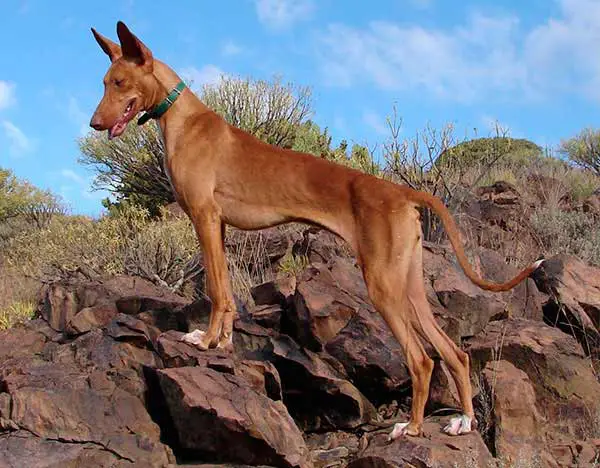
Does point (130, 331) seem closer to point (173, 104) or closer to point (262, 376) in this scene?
point (262, 376)

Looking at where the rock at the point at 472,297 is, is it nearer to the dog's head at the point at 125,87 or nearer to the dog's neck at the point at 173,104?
the dog's neck at the point at 173,104

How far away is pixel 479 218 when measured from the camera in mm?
13898

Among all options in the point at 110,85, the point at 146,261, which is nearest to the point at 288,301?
the point at 110,85

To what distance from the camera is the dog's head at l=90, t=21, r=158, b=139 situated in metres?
6.75

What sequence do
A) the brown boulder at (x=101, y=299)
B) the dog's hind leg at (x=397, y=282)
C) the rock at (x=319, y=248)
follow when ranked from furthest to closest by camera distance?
the rock at (x=319, y=248)
the brown boulder at (x=101, y=299)
the dog's hind leg at (x=397, y=282)

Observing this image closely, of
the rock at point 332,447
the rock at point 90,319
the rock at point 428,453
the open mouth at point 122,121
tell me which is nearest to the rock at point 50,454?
the rock at point 332,447

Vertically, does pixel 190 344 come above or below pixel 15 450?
above

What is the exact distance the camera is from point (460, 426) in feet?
20.2

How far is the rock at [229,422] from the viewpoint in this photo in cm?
581

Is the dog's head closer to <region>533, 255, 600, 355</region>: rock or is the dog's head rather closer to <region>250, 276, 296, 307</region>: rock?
<region>250, 276, 296, 307</region>: rock

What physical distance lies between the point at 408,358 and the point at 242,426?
55.3 inches

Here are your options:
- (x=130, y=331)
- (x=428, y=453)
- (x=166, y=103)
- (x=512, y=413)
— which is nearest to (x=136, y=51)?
(x=166, y=103)

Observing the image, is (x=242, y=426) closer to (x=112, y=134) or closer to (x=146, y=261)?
(x=112, y=134)

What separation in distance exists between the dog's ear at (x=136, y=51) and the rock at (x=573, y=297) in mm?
5731
